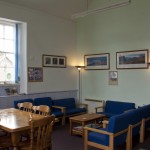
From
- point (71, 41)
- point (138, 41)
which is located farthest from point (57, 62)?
point (138, 41)

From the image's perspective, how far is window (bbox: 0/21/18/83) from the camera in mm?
5906

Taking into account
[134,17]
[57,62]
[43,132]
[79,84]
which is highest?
[134,17]

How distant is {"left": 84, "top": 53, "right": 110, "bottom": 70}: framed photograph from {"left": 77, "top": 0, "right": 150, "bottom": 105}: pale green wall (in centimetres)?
13

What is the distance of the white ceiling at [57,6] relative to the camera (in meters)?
5.98

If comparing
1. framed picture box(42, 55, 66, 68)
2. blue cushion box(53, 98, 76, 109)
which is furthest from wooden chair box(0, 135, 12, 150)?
framed picture box(42, 55, 66, 68)

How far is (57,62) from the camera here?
23.0 feet

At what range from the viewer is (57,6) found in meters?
6.56

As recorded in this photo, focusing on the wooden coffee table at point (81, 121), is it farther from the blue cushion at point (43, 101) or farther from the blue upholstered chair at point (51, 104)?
the blue cushion at point (43, 101)

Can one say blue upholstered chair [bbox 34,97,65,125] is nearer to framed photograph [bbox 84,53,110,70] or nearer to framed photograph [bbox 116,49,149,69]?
framed photograph [bbox 84,53,110,70]

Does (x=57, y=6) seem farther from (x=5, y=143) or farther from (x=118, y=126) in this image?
(x=5, y=143)

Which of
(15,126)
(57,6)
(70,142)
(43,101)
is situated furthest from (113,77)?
(15,126)

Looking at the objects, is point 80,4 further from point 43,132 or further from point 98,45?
point 43,132

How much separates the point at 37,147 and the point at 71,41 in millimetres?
5068

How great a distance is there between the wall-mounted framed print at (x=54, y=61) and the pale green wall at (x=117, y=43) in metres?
0.71
